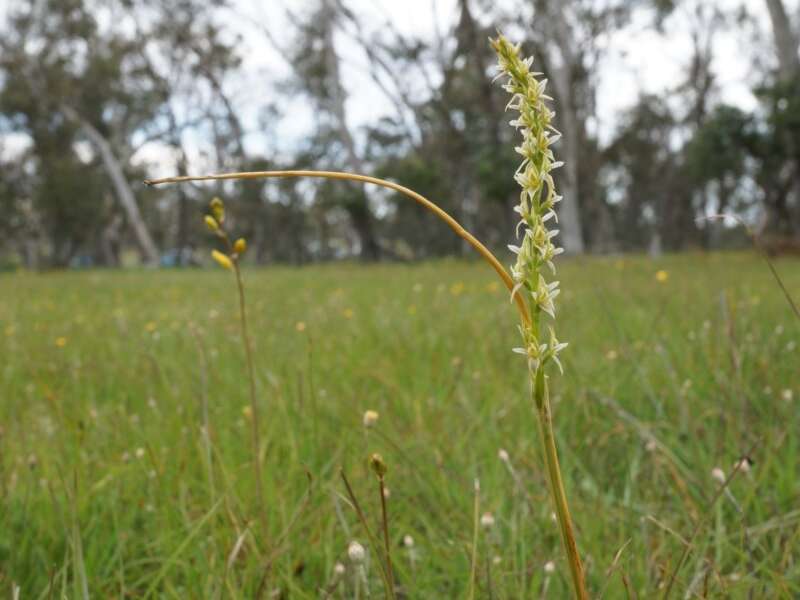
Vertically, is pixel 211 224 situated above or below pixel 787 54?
below

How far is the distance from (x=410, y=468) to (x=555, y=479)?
86 cm

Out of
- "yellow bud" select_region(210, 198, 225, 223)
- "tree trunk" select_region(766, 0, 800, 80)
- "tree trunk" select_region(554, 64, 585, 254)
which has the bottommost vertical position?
"yellow bud" select_region(210, 198, 225, 223)

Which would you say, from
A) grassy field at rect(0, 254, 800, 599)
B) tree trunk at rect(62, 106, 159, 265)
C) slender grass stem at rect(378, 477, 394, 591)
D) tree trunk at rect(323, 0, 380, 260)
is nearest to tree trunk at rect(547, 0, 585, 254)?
tree trunk at rect(323, 0, 380, 260)

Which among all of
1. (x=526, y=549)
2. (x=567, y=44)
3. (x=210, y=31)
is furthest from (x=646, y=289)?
(x=210, y=31)

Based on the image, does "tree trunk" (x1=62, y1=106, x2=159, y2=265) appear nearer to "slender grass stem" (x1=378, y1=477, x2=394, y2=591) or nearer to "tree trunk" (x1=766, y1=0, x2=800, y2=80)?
"tree trunk" (x1=766, y1=0, x2=800, y2=80)

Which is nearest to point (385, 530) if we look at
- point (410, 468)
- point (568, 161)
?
point (410, 468)

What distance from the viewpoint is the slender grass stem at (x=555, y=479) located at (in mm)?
404

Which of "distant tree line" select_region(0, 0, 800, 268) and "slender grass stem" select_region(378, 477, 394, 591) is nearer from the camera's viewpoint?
"slender grass stem" select_region(378, 477, 394, 591)

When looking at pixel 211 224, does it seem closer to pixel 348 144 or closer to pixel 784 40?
pixel 784 40

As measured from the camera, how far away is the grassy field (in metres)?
0.99

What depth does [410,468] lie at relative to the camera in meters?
1.25

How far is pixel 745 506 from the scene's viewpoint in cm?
111

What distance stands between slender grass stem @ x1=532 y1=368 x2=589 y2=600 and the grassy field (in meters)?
0.16

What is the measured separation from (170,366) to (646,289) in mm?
3785
